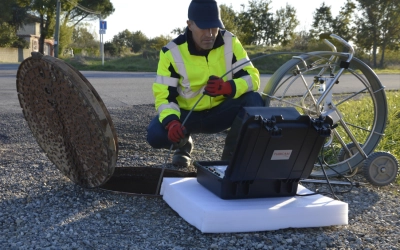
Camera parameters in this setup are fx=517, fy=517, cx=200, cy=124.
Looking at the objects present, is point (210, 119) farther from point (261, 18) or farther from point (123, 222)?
point (261, 18)

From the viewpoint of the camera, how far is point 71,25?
53844mm

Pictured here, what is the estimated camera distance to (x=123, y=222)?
2.89 meters

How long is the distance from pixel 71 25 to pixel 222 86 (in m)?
53.1

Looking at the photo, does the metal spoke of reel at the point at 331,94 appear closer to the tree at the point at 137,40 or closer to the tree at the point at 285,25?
the tree at the point at 285,25

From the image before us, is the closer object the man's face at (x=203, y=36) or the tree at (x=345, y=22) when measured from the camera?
the man's face at (x=203, y=36)

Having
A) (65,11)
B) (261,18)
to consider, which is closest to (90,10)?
(65,11)

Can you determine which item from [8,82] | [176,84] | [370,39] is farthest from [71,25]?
[176,84]

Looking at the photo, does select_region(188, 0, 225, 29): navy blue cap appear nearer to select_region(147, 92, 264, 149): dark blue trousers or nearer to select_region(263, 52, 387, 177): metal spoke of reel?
select_region(147, 92, 264, 149): dark blue trousers

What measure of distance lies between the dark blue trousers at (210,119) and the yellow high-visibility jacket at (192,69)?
0.10 m

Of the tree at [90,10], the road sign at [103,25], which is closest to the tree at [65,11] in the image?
the tree at [90,10]

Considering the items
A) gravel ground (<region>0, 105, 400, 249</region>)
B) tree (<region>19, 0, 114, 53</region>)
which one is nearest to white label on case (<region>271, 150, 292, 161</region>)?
gravel ground (<region>0, 105, 400, 249</region>)

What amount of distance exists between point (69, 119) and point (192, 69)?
997 millimetres

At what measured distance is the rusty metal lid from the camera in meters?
3.05

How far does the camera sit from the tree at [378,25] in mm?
38938
